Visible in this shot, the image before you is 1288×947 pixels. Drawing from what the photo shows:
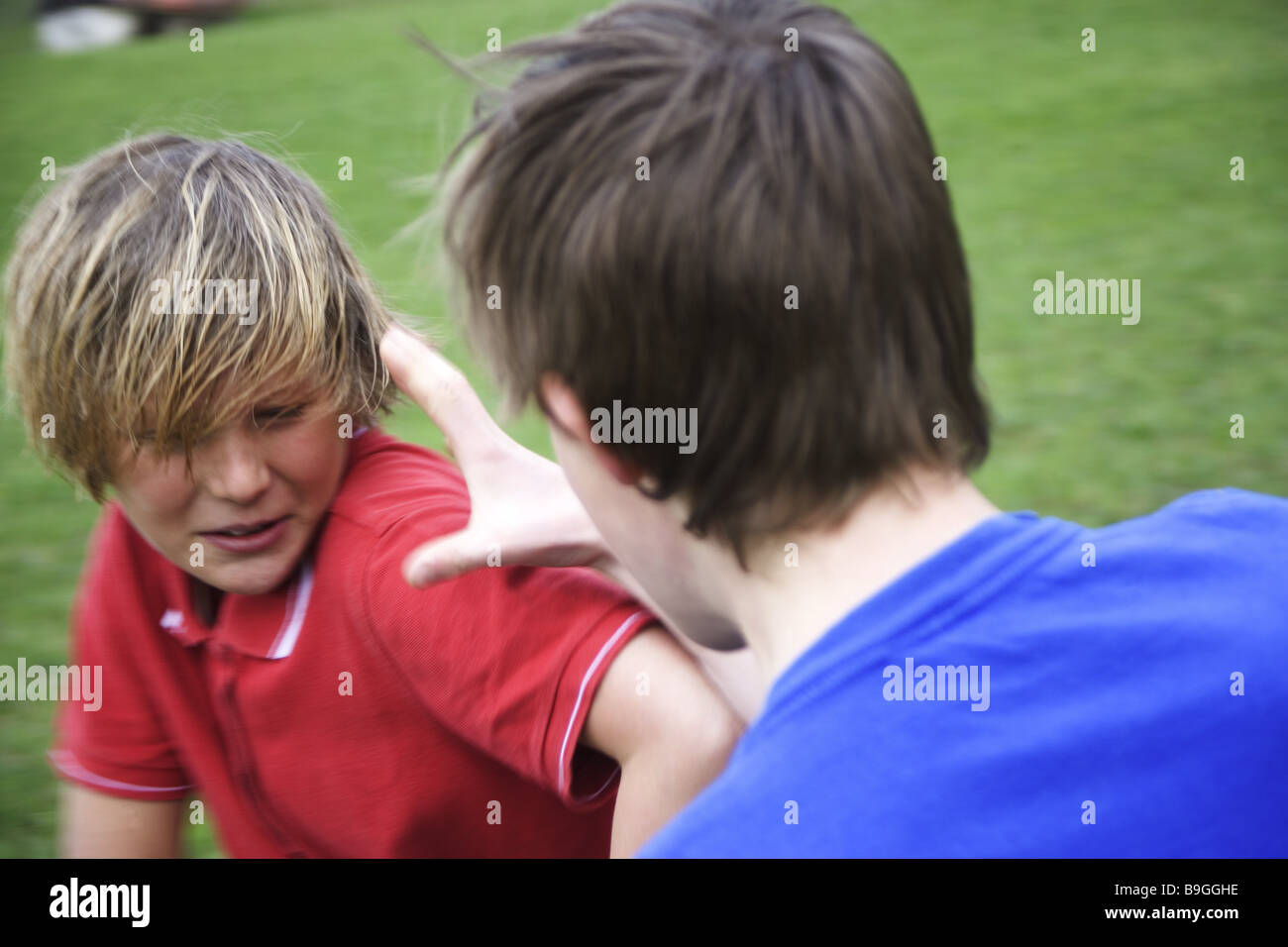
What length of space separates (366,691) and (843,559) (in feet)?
2.82

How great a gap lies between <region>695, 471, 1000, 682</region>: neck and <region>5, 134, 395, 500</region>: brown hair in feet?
2.81

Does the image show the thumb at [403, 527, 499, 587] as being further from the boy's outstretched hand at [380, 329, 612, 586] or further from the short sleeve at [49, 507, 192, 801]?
the short sleeve at [49, 507, 192, 801]

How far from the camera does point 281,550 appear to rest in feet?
6.29

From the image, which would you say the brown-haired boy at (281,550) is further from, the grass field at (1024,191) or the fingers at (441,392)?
the grass field at (1024,191)

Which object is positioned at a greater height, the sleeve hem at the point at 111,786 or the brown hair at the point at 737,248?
the brown hair at the point at 737,248

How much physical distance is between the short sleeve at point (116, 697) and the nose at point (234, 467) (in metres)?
0.31

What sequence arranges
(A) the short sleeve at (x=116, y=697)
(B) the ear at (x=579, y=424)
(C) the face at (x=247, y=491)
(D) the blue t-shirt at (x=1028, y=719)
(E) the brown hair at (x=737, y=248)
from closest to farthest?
1. (D) the blue t-shirt at (x=1028, y=719)
2. (E) the brown hair at (x=737, y=248)
3. (B) the ear at (x=579, y=424)
4. (C) the face at (x=247, y=491)
5. (A) the short sleeve at (x=116, y=697)

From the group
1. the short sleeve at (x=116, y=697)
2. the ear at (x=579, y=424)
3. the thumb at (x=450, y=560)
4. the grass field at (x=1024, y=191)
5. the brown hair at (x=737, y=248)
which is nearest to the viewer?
the brown hair at (x=737, y=248)

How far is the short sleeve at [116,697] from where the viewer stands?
6.80 feet

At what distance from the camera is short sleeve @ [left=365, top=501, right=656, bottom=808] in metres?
1.63

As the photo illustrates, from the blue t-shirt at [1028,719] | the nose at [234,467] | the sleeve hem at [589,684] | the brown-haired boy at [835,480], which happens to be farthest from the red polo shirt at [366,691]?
the blue t-shirt at [1028,719]

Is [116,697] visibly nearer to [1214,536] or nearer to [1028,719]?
[1028,719]

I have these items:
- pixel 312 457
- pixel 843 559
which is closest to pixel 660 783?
pixel 843 559

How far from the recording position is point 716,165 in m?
1.22
